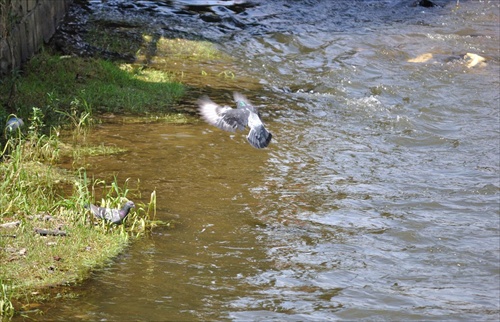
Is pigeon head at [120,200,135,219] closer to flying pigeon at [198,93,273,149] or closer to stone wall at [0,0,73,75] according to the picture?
flying pigeon at [198,93,273,149]

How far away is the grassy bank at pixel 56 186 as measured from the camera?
5.00 m

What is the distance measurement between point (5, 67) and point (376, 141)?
13.1ft

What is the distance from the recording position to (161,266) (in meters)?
5.29

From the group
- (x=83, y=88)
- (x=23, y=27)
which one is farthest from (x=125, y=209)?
(x=23, y=27)

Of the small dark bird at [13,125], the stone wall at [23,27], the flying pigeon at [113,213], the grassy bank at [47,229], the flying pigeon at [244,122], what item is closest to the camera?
the grassy bank at [47,229]

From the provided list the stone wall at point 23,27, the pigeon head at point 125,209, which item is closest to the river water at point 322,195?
the pigeon head at point 125,209

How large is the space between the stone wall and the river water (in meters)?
1.40

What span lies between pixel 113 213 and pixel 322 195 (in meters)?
2.00

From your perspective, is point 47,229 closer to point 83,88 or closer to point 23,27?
point 83,88

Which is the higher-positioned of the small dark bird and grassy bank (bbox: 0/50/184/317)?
the small dark bird

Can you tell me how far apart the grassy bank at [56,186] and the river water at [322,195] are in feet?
0.62

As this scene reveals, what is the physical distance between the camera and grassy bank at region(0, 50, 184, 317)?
16.4ft

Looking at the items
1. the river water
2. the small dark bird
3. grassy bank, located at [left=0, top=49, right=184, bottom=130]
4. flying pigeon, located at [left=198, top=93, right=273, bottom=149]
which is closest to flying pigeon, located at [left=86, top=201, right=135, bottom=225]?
the river water

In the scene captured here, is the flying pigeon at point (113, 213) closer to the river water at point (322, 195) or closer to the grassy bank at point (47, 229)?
the grassy bank at point (47, 229)
